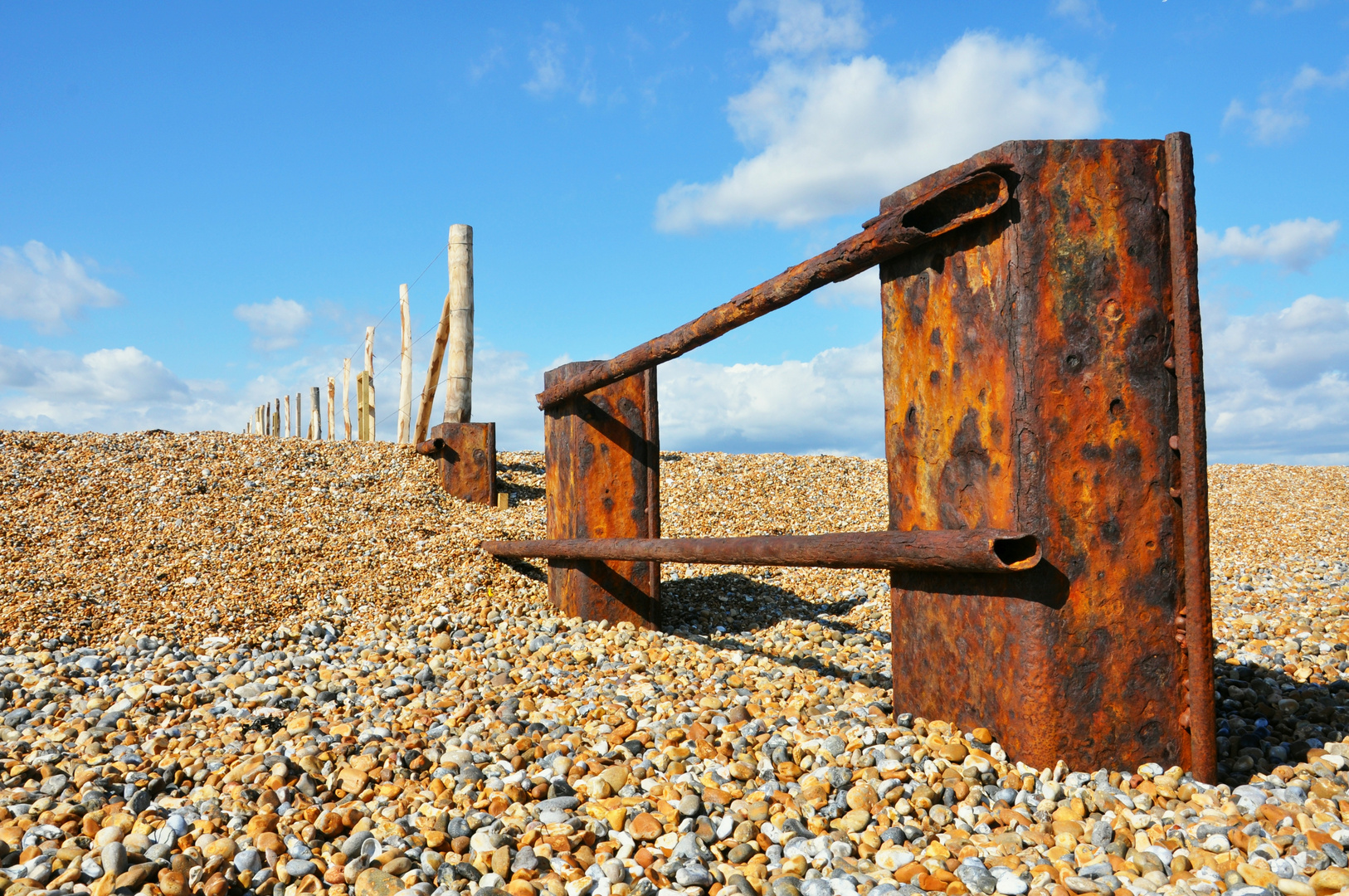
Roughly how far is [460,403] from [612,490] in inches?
134

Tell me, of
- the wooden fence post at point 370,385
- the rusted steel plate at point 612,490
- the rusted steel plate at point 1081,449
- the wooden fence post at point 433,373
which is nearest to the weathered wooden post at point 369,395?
the wooden fence post at point 370,385

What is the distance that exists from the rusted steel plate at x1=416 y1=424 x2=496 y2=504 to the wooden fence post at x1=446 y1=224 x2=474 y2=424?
78 cm

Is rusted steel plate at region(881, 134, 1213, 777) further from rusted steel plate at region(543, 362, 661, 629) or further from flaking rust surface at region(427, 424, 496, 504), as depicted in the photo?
flaking rust surface at region(427, 424, 496, 504)

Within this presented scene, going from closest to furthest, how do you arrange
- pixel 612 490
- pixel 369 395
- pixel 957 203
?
pixel 957 203
pixel 612 490
pixel 369 395

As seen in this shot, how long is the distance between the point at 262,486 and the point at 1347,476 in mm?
11688

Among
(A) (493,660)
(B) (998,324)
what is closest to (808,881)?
(B) (998,324)

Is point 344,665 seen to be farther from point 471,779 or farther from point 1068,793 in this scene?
point 1068,793

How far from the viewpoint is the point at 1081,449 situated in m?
2.20

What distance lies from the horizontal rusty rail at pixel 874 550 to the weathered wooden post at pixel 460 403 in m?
3.40

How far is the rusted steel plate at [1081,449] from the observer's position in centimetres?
220

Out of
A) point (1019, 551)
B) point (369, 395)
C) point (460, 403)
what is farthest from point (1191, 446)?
point (369, 395)

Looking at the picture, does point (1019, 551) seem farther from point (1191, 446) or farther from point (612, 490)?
point (612, 490)

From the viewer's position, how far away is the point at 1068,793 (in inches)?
86.5

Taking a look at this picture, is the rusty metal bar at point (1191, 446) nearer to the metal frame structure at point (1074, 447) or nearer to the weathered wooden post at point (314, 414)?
the metal frame structure at point (1074, 447)
